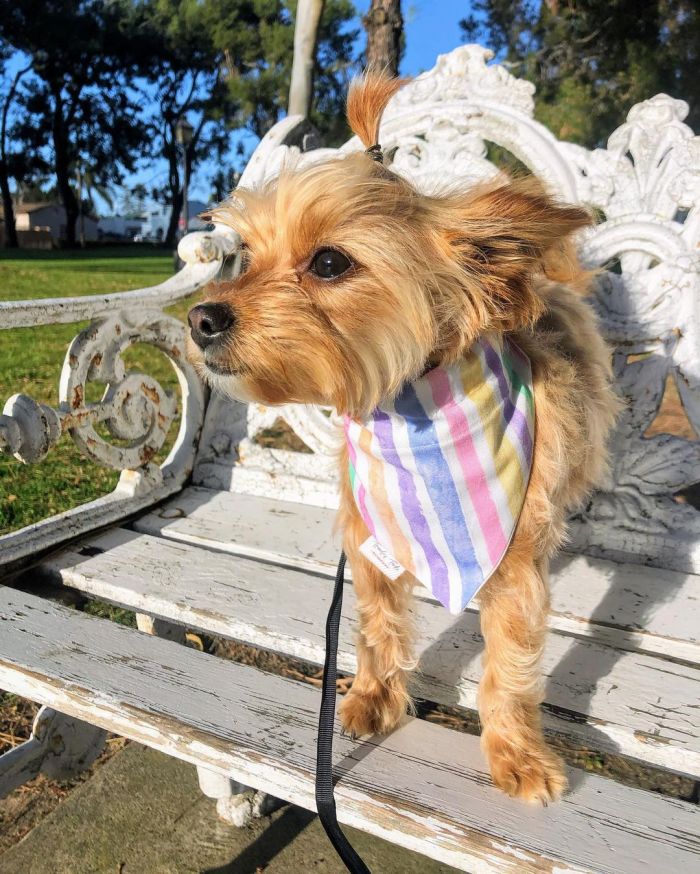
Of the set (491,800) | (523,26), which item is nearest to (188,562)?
(491,800)

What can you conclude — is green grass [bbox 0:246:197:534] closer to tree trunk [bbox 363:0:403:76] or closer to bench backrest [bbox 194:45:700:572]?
bench backrest [bbox 194:45:700:572]

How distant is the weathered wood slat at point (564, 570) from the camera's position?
179 cm

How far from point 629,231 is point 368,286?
117 centimetres

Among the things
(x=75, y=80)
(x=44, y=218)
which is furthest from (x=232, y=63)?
(x=44, y=218)

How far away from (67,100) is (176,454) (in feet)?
115

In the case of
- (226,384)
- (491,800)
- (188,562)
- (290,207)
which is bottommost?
(491,800)

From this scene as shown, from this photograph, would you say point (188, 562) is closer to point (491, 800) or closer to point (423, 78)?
point (491, 800)

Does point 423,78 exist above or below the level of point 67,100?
below

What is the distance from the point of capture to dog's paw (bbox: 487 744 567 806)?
4.20 feet

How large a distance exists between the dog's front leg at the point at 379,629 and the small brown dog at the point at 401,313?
0.26ft

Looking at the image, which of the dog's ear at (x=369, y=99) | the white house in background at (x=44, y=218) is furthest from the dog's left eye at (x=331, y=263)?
the white house in background at (x=44, y=218)

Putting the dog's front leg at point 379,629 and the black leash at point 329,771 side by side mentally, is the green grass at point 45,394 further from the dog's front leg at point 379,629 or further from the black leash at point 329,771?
the black leash at point 329,771

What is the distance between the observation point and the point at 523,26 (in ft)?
45.2

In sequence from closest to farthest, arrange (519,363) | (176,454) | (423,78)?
1. (519,363)
2. (423,78)
3. (176,454)
